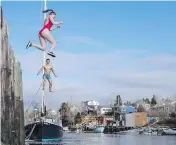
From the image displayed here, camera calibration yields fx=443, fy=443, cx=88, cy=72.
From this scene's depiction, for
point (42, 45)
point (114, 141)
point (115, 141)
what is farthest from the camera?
point (115, 141)

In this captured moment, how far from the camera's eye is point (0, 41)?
44.1 feet

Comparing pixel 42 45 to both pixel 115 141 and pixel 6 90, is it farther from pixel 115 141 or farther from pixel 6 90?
pixel 115 141

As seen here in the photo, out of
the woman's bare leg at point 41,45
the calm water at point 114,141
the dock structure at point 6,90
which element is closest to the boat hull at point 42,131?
the calm water at point 114,141

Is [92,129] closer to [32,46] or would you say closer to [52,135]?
[52,135]

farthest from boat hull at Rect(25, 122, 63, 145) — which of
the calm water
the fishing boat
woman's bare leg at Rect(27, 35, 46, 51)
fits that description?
woman's bare leg at Rect(27, 35, 46, 51)

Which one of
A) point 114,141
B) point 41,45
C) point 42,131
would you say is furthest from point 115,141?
point 41,45

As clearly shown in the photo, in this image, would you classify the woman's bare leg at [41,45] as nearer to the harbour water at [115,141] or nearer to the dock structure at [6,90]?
the dock structure at [6,90]

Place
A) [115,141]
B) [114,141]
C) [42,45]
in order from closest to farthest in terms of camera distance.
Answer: [42,45], [114,141], [115,141]

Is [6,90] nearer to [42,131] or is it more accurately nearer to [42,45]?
[42,45]

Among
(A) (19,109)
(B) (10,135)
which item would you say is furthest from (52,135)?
(B) (10,135)

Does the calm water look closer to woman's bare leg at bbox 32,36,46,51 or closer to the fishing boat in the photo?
the fishing boat

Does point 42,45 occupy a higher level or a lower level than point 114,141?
higher

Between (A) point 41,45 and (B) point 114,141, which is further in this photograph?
(B) point 114,141

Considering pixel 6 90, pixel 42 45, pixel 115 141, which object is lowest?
pixel 115 141
